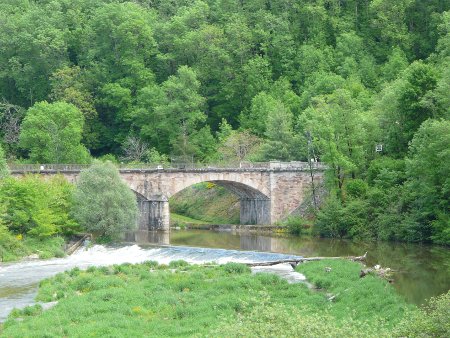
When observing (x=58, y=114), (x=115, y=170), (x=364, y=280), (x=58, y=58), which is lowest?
(x=364, y=280)

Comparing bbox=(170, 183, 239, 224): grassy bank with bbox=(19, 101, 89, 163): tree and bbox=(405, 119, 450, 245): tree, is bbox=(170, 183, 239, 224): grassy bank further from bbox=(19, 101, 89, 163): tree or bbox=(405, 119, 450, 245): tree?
bbox=(405, 119, 450, 245): tree

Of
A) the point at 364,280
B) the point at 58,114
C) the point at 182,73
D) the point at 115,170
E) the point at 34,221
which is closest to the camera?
the point at 364,280

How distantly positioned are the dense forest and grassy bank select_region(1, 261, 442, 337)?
38.8m

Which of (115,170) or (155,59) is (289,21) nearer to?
(155,59)

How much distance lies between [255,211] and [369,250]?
2691 centimetres

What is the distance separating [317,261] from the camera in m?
57.5

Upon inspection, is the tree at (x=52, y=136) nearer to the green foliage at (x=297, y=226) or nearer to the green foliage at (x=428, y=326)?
the green foliage at (x=297, y=226)

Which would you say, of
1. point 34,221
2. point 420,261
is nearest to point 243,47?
point 34,221

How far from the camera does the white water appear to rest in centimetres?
5043

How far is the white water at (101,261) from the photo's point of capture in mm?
50431

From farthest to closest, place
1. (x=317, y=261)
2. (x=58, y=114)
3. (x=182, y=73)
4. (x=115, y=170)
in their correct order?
(x=182, y=73) → (x=58, y=114) → (x=115, y=170) → (x=317, y=261)

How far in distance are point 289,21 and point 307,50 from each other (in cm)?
834

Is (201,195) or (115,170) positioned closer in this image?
(115,170)

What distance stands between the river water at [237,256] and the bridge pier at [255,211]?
24.1ft
